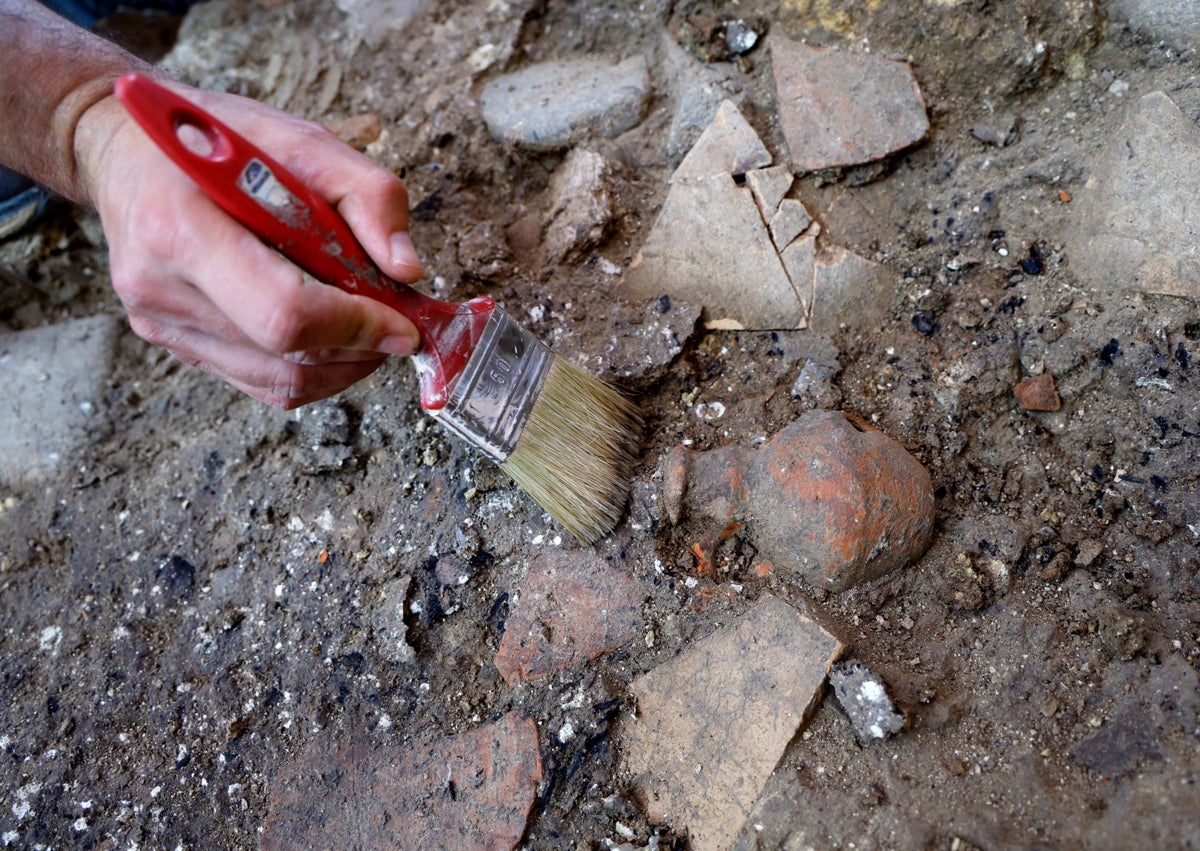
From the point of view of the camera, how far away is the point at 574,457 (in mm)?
1681

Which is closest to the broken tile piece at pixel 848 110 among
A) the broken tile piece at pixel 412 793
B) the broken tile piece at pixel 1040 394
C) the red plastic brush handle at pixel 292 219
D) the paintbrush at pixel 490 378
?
the broken tile piece at pixel 1040 394

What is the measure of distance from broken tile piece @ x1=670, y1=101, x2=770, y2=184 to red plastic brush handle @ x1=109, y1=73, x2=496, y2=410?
0.66m

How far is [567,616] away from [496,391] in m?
0.46

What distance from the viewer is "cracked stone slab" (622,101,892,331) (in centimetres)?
186

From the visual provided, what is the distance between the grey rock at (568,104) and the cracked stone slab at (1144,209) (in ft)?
3.36

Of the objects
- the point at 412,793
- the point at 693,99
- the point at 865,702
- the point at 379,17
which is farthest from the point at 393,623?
the point at 379,17

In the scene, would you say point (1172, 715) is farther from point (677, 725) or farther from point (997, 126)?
point (997, 126)

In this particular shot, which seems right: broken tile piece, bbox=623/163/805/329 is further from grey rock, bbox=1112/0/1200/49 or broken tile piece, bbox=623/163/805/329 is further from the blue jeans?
the blue jeans

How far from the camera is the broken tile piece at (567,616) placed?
164cm

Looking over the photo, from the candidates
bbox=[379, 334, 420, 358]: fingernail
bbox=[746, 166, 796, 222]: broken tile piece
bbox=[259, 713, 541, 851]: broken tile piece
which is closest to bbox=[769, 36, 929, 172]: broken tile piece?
bbox=[746, 166, 796, 222]: broken tile piece

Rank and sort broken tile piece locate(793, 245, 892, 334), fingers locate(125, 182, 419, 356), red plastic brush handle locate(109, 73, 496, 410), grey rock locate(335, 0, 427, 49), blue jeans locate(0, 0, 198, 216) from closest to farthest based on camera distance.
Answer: red plastic brush handle locate(109, 73, 496, 410)
fingers locate(125, 182, 419, 356)
broken tile piece locate(793, 245, 892, 334)
blue jeans locate(0, 0, 198, 216)
grey rock locate(335, 0, 427, 49)

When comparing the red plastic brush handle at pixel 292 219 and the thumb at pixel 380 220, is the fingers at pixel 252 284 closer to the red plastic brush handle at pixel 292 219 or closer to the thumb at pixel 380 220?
the red plastic brush handle at pixel 292 219

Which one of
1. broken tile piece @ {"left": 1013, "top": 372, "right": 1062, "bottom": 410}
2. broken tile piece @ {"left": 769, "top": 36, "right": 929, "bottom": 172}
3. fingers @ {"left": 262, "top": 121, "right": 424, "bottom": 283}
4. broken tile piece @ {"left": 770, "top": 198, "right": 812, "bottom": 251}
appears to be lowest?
broken tile piece @ {"left": 1013, "top": 372, "right": 1062, "bottom": 410}

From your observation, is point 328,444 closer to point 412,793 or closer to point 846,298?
point 412,793
